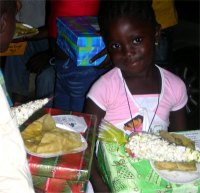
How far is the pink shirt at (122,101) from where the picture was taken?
1461 mm

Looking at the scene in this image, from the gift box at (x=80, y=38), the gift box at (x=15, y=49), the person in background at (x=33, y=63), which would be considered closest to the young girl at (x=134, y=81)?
Answer: the gift box at (x=80, y=38)

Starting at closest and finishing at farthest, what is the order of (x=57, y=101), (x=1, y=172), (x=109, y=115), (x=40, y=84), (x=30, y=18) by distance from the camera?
(x=1, y=172)
(x=109, y=115)
(x=57, y=101)
(x=40, y=84)
(x=30, y=18)

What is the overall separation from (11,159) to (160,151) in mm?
459

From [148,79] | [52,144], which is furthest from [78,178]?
[148,79]

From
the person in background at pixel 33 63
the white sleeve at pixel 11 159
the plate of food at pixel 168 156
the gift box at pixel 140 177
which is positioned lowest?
the person in background at pixel 33 63

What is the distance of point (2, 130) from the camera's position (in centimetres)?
76

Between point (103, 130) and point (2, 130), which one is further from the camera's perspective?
point (103, 130)

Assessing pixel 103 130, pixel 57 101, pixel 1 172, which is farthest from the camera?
pixel 57 101

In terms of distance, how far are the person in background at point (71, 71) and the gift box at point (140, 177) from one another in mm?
782

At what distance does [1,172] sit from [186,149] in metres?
0.54

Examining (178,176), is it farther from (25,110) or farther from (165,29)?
(165,29)

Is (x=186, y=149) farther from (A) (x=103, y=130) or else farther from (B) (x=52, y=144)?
(B) (x=52, y=144)

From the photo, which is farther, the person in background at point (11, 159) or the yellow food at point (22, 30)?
the yellow food at point (22, 30)

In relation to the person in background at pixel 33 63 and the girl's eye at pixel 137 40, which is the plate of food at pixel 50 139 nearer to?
the girl's eye at pixel 137 40
